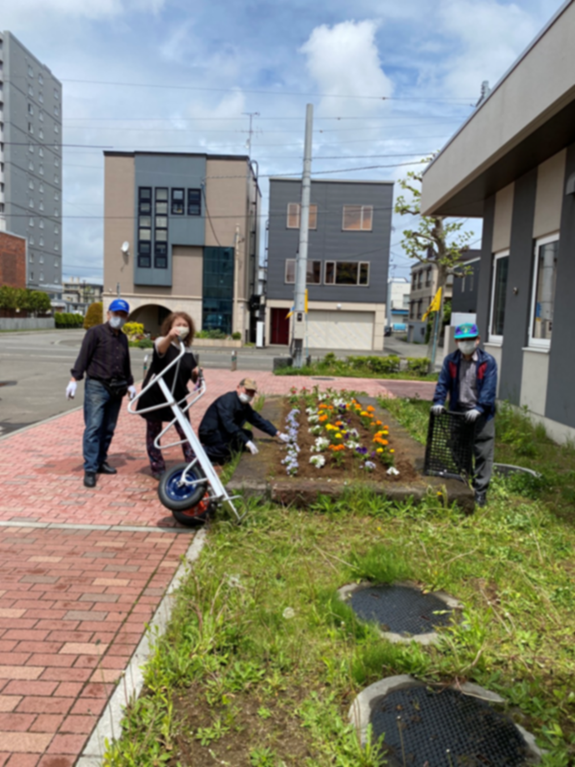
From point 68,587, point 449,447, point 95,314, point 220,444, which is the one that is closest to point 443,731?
point 68,587

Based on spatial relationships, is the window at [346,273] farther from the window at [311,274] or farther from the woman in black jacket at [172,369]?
the woman in black jacket at [172,369]

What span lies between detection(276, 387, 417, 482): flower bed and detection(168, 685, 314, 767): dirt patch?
2832mm

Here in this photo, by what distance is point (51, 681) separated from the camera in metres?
2.75

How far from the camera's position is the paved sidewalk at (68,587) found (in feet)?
→ 8.25

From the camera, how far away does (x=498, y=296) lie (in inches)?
440

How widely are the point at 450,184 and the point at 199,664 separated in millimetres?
10080

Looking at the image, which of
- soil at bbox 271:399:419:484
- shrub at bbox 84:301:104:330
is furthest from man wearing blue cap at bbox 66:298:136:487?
shrub at bbox 84:301:104:330

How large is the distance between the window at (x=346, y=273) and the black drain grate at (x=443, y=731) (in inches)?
1588

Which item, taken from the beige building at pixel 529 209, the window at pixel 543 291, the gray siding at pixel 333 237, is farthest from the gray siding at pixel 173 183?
the window at pixel 543 291

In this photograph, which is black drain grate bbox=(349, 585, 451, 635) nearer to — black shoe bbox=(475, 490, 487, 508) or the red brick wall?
black shoe bbox=(475, 490, 487, 508)

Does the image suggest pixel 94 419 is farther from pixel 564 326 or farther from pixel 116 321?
pixel 564 326

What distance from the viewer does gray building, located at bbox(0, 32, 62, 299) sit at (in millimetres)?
70875

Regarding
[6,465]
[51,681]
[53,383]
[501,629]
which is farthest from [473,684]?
[53,383]

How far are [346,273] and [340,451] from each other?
37.2 m
